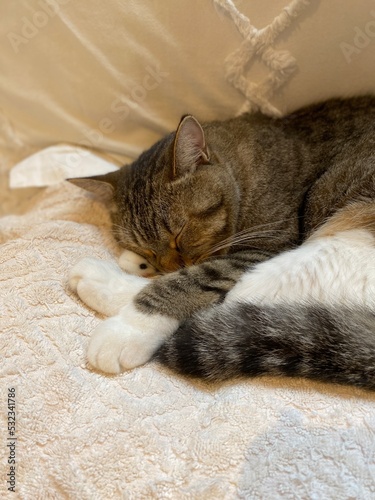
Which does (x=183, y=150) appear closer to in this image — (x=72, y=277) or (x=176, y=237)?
(x=176, y=237)

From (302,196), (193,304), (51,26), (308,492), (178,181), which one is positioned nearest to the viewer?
(308,492)

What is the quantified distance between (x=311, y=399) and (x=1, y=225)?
Result: 1.21 m

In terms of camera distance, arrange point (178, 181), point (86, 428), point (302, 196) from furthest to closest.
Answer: point (302, 196), point (178, 181), point (86, 428)

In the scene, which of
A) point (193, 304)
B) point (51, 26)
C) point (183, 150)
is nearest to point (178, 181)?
point (183, 150)

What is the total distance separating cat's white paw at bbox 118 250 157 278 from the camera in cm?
158

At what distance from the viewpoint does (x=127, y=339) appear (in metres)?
1.23

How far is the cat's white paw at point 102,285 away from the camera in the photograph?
1.36 meters

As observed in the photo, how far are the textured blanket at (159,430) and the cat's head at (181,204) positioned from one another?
0.35m

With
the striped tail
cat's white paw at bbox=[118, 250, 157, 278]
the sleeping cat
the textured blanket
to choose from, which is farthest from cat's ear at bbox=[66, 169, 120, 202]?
the striped tail

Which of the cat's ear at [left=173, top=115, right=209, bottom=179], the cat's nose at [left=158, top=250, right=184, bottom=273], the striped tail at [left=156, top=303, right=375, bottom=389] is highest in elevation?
the cat's ear at [left=173, top=115, right=209, bottom=179]

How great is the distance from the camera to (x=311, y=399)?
1.08 metres

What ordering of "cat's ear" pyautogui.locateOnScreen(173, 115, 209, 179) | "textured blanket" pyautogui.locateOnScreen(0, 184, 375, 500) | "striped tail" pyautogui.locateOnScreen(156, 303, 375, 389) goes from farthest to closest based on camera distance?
"cat's ear" pyautogui.locateOnScreen(173, 115, 209, 179)
"striped tail" pyautogui.locateOnScreen(156, 303, 375, 389)
"textured blanket" pyautogui.locateOnScreen(0, 184, 375, 500)

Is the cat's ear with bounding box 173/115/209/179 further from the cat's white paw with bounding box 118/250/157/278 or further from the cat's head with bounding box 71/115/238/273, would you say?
the cat's white paw with bounding box 118/250/157/278

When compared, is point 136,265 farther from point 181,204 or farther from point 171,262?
point 181,204
